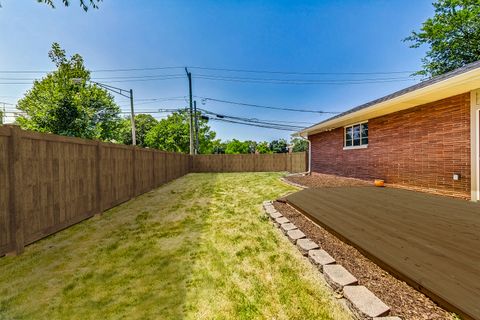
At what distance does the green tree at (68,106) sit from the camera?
12.9 m

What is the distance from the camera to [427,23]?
1587 cm

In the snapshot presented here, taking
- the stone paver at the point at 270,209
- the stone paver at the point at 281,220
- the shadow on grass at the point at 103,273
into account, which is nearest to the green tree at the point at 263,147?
the stone paver at the point at 270,209

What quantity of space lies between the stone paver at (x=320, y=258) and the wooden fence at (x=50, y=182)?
3.72 meters

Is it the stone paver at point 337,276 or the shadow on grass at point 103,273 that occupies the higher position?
the stone paver at point 337,276

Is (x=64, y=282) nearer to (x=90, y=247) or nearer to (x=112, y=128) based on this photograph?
(x=90, y=247)

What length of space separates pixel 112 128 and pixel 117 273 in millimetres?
21451

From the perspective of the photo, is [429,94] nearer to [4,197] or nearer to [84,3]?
[84,3]

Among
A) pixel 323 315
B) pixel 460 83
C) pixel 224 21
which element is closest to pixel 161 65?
pixel 224 21

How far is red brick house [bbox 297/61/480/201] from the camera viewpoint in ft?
15.4

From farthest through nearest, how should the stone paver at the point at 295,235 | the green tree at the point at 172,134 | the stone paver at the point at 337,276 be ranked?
the green tree at the point at 172,134 → the stone paver at the point at 295,235 → the stone paver at the point at 337,276

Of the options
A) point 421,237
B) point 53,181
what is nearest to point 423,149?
point 421,237

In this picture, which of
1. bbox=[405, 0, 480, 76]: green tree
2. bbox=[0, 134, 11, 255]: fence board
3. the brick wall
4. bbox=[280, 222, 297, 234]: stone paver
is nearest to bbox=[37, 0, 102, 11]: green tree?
bbox=[0, 134, 11, 255]: fence board

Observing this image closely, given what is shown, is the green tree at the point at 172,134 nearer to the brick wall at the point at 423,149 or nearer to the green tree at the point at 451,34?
the green tree at the point at 451,34

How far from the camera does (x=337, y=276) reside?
2.11m
